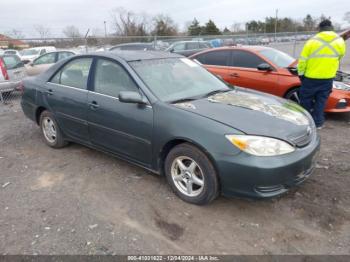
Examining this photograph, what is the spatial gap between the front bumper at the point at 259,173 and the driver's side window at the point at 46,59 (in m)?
11.2

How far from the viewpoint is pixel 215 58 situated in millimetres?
7211

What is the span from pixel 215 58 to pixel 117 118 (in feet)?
14.3

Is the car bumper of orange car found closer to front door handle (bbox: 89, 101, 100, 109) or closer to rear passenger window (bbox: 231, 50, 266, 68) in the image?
rear passenger window (bbox: 231, 50, 266, 68)

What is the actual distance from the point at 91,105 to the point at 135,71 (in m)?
0.80

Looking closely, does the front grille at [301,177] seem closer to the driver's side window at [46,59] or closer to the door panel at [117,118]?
the door panel at [117,118]

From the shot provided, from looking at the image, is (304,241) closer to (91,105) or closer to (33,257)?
(33,257)

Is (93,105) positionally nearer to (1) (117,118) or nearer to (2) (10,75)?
(1) (117,118)

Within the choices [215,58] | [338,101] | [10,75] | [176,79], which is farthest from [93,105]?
[10,75]

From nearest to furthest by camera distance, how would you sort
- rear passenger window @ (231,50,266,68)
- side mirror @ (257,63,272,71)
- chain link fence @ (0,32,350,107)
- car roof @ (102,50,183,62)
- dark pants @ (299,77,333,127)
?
1. car roof @ (102,50,183,62)
2. dark pants @ (299,77,333,127)
3. side mirror @ (257,63,272,71)
4. rear passenger window @ (231,50,266,68)
5. chain link fence @ (0,32,350,107)

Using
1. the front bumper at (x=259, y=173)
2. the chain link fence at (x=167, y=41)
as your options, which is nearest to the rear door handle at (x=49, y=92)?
the front bumper at (x=259, y=173)

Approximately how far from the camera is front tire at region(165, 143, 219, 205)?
2.88m

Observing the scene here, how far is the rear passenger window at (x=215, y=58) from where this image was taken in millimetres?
7011

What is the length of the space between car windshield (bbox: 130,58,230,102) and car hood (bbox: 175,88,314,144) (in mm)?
230

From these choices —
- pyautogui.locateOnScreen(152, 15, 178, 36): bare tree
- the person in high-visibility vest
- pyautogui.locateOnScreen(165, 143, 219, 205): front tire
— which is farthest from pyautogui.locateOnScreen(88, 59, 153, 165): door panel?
pyautogui.locateOnScreen(152, 15, 178, 36): bare tree
